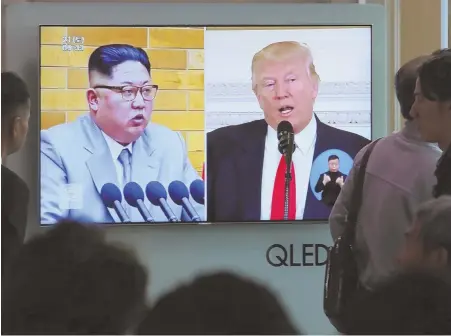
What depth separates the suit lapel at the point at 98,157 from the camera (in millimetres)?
1206

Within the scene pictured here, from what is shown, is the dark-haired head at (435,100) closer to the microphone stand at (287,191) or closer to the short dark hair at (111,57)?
the microphone stand at (287,191)

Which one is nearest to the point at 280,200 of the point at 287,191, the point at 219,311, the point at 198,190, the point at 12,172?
the point at 287,191

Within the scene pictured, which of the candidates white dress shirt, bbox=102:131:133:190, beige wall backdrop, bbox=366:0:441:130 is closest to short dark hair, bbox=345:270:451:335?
beige wall backdrop, bbox=366:0:441:130

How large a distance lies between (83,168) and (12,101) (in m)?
0.18

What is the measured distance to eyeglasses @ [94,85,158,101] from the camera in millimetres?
1200

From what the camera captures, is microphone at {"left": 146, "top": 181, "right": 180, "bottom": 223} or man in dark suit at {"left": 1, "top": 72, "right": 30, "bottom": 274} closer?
man in dark suit at {"left": 1, "top": 72, "right": 30, "bottom": 274}

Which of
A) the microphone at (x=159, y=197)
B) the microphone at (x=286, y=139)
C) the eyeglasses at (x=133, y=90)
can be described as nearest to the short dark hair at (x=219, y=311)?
the microphone at (x=159, y=197)

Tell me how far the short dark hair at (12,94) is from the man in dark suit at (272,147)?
36cm

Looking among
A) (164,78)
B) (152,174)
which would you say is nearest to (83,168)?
(152,174)

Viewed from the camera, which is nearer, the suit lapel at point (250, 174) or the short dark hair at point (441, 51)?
the short dark hair at point (441, 51)

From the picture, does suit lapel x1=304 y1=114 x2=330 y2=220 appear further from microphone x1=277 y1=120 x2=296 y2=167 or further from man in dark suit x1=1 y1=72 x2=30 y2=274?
man in dark suit x1=1 y1=72 x2=30 y2=274

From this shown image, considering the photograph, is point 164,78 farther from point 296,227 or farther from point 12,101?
point 296,227

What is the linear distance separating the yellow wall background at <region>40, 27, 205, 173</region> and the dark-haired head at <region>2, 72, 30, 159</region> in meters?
0.05

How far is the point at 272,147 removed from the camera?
1212 mm
